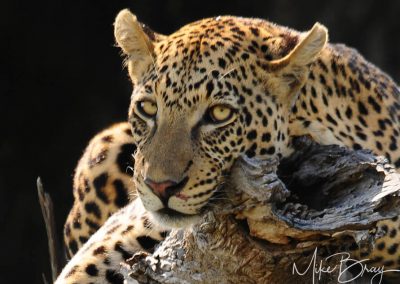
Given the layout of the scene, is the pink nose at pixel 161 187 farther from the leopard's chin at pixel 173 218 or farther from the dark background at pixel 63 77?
the dark background at pixel 63 77

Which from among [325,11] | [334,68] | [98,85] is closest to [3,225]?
[98,85]

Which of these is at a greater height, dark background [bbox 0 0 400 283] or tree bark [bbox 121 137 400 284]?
tree bark [bbox 121 137 400 284]

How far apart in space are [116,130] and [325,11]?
803 centimetres

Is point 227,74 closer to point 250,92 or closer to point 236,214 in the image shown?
point 250,92

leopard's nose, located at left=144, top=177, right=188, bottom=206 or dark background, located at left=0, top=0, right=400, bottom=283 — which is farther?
dark background, located at left=0, top=0, right=400, bottom=283

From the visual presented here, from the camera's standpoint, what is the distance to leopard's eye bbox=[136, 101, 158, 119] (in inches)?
254
